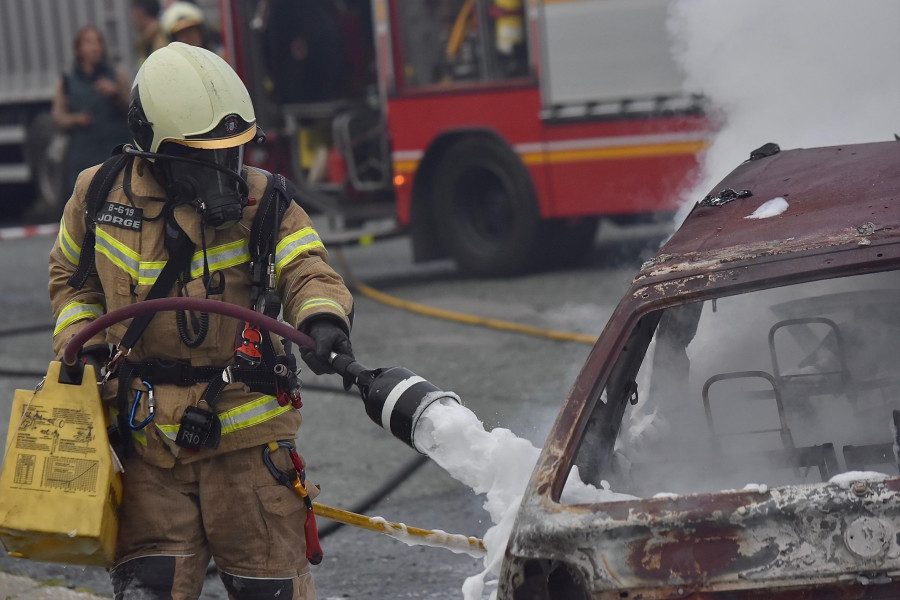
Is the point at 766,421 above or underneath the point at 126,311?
underneath

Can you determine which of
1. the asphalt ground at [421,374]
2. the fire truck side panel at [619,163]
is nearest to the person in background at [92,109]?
the asphalt ground at [421,374]

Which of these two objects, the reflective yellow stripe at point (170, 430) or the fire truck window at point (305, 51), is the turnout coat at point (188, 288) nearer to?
Result: the reflective yellow stripe at point (170, 430)

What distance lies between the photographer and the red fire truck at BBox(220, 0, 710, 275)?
356 inches

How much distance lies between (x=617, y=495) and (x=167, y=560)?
40.7 inches

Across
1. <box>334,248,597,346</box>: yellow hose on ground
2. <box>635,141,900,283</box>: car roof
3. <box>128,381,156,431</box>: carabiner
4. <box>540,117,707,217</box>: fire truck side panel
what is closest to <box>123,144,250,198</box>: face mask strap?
<box>128,381,156,431</box>: carabiner

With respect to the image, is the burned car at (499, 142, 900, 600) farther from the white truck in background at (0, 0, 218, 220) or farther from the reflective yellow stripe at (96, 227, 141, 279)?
the white truck in background at (0, 0, 218, 220)

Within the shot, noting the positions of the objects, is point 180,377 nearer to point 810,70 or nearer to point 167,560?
point 167,560

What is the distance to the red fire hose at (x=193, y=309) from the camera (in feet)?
9.38

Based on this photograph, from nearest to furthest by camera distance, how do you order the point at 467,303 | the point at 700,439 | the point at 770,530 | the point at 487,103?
the point at 770,530 < the point at 700,439 < the point at 467,303 < the point at 487,103

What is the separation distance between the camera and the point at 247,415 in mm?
3074

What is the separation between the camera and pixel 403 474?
17.4 feet

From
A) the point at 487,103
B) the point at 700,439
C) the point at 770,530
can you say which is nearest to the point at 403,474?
the point at 700,439

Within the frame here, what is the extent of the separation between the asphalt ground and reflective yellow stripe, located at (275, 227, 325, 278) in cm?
62

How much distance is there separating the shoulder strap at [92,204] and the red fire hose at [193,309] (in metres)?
0.28
